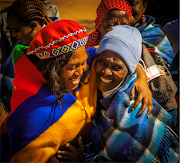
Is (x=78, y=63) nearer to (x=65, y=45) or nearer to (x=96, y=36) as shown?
(x=65, y=45)

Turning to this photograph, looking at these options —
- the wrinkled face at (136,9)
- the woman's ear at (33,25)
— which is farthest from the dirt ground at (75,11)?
the woman's ear at (33,25)

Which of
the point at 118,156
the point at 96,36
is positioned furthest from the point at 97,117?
the point at 96,36

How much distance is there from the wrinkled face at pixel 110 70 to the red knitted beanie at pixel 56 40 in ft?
1.27

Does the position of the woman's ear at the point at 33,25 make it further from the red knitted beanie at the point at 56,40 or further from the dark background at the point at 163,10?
the dark background at the point at 163,10

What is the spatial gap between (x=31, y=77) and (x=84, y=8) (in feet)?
9.75

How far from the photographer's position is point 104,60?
163 cm

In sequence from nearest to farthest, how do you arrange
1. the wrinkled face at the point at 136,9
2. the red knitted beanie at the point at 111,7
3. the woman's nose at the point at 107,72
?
1. the woman's nose at the point at 107,72
2. the red knitted beanie at the point at 111,7
3. the wrinkled face at the point at 136,9

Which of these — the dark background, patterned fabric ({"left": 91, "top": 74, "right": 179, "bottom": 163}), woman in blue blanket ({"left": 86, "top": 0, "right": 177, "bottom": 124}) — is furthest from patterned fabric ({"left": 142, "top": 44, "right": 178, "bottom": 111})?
the dark background

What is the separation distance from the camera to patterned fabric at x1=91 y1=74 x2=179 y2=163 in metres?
1.65

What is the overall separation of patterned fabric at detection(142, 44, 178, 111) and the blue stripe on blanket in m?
1.30

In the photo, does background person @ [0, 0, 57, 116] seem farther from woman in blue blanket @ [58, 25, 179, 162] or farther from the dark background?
the dark background

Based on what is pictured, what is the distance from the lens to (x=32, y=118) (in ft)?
4.83

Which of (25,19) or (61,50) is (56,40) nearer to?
(61,50)

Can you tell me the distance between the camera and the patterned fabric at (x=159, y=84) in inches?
82.6
